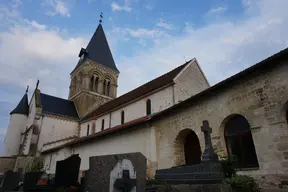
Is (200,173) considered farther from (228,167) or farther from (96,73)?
(96,73)

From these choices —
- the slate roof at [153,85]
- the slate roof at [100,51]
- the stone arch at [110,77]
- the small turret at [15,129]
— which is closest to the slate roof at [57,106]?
the small turret at [15,129]

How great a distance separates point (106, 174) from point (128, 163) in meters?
0.83

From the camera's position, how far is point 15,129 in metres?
23.6

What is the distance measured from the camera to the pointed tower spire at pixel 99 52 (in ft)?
99.9

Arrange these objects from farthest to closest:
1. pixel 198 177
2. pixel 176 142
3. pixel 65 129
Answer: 1. pixel 65 129
2. pixel 176 142
3. pixel 198 177

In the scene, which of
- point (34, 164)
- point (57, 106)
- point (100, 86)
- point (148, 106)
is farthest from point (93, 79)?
point (148, 106)

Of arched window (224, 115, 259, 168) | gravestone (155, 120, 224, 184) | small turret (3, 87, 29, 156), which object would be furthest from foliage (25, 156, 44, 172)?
arched window (224, 115, 259, 168)

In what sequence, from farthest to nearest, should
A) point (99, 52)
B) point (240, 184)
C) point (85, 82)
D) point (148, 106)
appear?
point (99, 52) → point (85, 82) → point (148, 106) → point (240, 184)

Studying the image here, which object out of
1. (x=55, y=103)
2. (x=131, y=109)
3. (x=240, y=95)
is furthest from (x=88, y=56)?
(x=240, y=95)

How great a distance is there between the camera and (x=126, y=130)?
1197 cm

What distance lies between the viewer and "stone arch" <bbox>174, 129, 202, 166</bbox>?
9070 mm

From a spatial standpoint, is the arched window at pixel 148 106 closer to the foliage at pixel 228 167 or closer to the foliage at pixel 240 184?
the foliage at pixel 228 167

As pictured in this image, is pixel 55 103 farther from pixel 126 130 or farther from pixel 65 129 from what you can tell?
pixel 126 130

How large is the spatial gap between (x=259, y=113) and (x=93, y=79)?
82.1 ft
